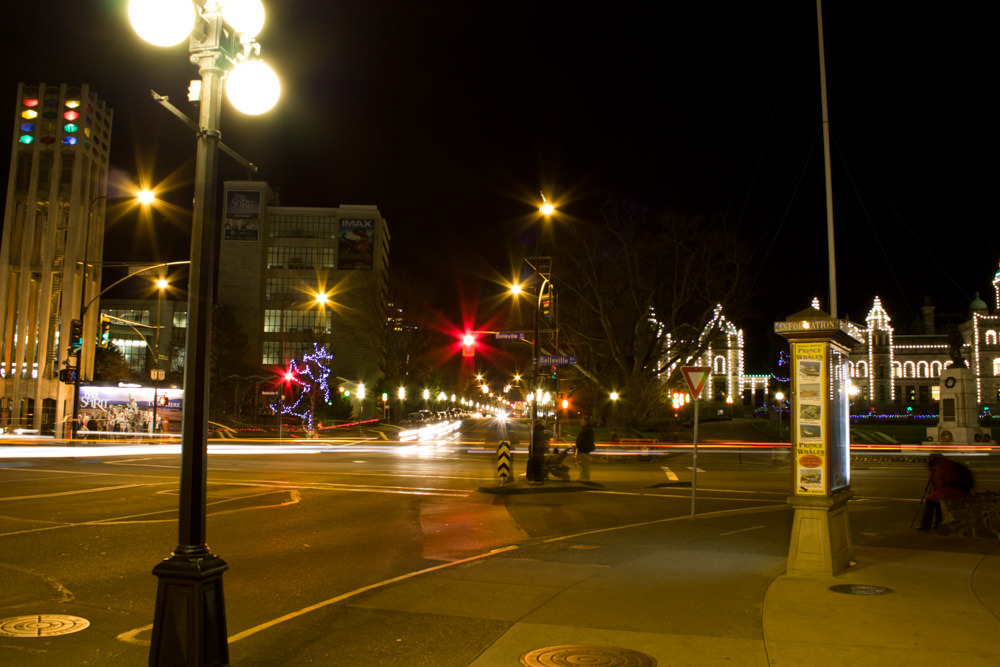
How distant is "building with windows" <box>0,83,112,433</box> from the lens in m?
49.7

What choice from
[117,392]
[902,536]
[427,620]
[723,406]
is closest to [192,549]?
[427,620]

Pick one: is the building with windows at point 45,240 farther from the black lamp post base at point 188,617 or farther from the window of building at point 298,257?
the black lamp post base at point 188,617

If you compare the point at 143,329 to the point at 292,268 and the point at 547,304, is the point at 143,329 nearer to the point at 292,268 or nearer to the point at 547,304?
the point at 292,268

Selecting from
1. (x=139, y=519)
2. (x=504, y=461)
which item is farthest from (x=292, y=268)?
(x=139, y=519)

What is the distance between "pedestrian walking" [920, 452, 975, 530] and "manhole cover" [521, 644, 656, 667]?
29.9 feet

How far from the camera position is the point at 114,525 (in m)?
13.1

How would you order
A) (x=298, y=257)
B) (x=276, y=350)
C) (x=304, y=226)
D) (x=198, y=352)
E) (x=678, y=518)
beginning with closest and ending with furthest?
(x=198, y=352), (x=678, y=518), (x=276, y=350), (x=298, y=257), (x=304, y=226)

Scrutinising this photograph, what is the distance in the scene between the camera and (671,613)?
25.0ft

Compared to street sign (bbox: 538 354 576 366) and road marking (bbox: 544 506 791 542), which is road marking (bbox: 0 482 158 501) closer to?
street sign (bbox: 538 354 576 366)

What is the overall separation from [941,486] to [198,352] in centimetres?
1237

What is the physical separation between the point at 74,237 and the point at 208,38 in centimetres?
5177

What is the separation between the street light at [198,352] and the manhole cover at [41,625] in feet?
7.77

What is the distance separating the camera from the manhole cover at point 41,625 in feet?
22.7

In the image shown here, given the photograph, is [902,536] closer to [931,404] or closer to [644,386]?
[644,386]
